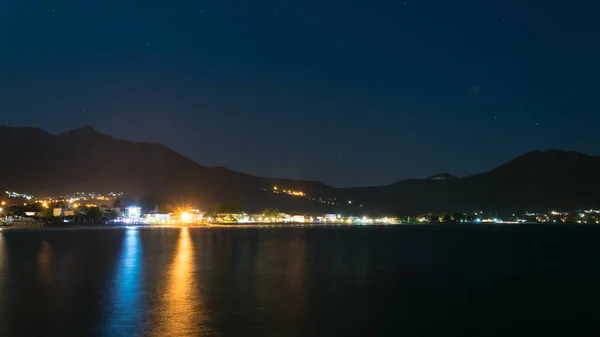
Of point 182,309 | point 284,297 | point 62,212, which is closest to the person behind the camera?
point 182,309

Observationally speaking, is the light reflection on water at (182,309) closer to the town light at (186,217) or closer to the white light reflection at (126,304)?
the white light reflection at (126,304)

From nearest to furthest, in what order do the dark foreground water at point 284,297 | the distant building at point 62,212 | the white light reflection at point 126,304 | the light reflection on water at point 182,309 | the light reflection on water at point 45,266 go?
the light reflection on water at point 182,309 < the white light reflection at point 126,304 < the dark foreground water at point 284,297 < the light reflection on water at point 45,266 < the distant building at point 62,212

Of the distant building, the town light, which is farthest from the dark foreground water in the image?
the town light

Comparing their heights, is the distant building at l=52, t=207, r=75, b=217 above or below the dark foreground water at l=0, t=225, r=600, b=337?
above

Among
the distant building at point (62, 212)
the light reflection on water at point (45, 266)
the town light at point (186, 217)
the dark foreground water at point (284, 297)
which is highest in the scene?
the distant building at point (62, 212)

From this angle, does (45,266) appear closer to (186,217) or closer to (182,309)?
(182,309)

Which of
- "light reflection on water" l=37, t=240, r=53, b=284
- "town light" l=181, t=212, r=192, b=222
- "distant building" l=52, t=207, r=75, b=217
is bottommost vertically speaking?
"light reflection on water" l=37, t=240, r=53, b=284

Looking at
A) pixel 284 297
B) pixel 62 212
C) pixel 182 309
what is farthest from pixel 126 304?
pixel 62 212

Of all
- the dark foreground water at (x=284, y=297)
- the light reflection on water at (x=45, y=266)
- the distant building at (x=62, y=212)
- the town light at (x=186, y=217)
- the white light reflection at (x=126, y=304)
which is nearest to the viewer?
the white light reflection at (x=126, y=304)

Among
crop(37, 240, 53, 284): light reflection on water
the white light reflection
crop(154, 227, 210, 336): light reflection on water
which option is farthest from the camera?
crop(37, 240, 53, 284): light reflection on water

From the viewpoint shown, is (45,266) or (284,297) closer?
(284,297)

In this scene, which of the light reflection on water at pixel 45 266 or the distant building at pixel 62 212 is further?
the distant building at pixel 62 212

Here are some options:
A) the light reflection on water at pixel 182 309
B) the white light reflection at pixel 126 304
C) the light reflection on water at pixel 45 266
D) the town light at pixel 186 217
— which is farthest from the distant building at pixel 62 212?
the light reflection on water at pixel 182 309

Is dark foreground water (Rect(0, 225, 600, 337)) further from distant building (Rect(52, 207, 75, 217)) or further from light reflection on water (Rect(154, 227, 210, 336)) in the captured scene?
distant building (Rect(52, 207, 75, 217))
